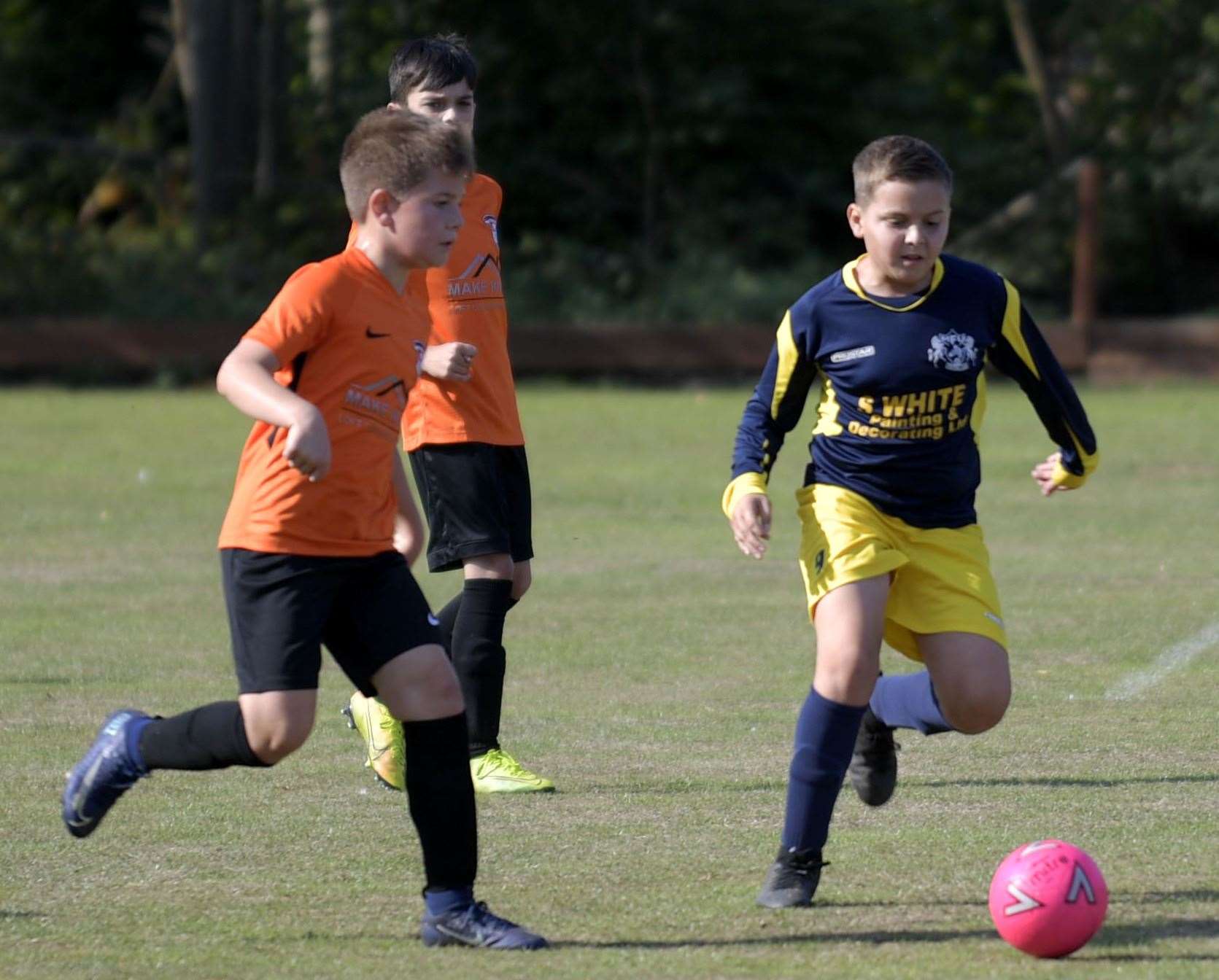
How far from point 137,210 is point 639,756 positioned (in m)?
26.3

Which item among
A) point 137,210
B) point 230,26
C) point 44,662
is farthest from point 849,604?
point 137,210

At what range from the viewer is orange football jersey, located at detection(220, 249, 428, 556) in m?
4.21

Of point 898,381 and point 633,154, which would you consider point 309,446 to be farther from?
point 633,154

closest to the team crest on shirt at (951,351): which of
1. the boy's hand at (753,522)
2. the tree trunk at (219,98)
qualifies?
the boy's hand at (753,522)

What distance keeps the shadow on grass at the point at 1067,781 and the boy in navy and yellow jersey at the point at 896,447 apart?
685mm

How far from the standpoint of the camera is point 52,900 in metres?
4.55

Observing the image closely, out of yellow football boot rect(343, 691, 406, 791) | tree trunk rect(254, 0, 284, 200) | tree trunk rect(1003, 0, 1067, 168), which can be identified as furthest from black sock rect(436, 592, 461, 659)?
tree trunk rect(1003, 0, 1067, 168)

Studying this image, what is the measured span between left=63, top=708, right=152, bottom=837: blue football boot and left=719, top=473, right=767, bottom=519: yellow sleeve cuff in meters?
1.45

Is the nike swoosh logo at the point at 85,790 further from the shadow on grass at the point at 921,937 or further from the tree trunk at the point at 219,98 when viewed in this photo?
the tree trunk at the point at 219,98

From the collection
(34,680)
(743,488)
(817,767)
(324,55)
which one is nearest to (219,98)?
(324,55)

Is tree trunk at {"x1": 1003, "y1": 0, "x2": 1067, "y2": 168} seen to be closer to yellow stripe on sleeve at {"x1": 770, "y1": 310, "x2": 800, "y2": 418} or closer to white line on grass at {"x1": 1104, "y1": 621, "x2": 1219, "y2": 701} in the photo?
white line on grass at {"x1": 1104, "y1": 621, "x2": 1219, "y2": 701}

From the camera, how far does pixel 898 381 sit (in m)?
4.84

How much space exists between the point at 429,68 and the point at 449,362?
3.72 feet

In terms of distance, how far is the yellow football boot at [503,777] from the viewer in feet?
18.6
